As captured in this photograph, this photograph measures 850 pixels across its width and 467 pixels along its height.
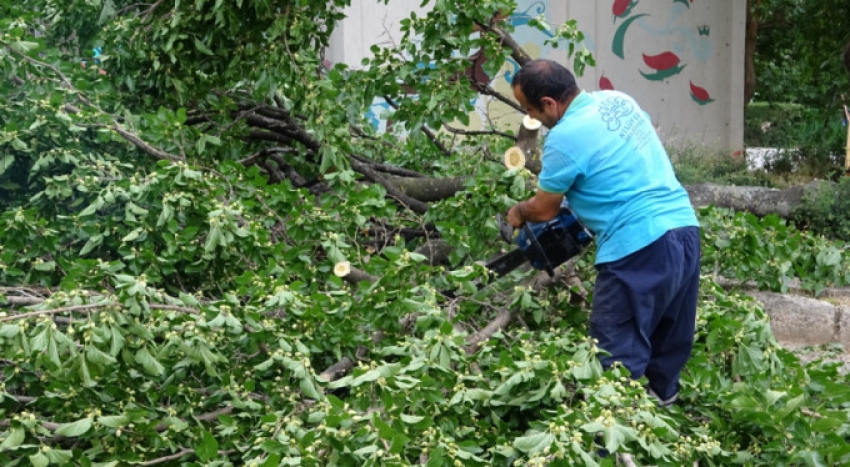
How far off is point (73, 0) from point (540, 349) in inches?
143

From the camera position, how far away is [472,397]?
11.5ft

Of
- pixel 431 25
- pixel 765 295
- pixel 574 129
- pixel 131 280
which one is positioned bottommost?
pixel 765 295

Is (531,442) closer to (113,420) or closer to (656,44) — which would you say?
(113,420)

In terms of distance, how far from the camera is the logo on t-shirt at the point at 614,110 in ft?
12.7

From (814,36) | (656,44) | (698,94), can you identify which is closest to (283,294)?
(814,36)

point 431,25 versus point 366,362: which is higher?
point 431,25

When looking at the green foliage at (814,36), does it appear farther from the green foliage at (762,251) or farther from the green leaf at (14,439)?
the green leaf at (14,439)

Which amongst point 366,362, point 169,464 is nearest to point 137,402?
point 169,464

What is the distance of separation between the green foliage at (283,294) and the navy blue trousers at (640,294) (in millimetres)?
173

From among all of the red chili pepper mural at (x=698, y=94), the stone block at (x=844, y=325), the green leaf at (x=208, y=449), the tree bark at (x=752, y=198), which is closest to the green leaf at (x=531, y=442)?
the green leaf at (x=208, y=449)

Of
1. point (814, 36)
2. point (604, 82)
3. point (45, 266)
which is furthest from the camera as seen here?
point (604, 82)

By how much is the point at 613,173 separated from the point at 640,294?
496mm

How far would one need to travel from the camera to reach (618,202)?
389cm

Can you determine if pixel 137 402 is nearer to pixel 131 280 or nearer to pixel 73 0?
pixel 131 280
